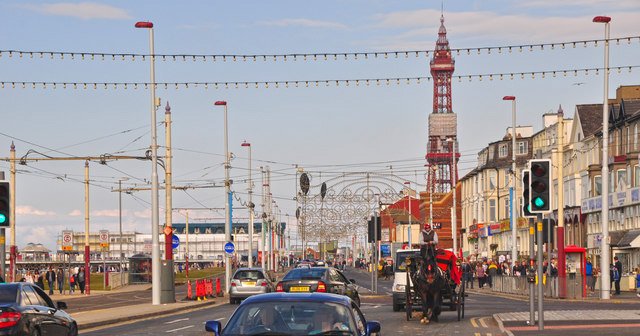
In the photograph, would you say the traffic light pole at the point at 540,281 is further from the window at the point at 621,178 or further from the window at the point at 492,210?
the window at the point at 492,210

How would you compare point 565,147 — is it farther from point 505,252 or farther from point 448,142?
point 448,142

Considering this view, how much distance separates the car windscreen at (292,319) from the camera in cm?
1314

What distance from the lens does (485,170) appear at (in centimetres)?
11450

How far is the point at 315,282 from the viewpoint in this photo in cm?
3506

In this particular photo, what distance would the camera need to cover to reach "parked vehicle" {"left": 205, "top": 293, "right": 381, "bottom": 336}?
43.2ft

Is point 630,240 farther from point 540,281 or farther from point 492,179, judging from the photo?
point 540,281

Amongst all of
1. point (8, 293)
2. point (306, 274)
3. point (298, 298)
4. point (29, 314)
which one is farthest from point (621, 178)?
point (298, 298)

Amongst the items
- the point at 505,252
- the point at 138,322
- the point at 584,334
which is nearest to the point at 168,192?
the point at 138,322

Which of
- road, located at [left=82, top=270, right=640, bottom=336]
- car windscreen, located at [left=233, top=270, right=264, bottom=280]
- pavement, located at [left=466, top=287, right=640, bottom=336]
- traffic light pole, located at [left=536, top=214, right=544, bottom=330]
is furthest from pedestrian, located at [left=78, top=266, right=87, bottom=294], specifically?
traffic light pole, located at [left=536, top=214, right=544, bottom=330]

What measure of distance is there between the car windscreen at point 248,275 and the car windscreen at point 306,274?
1204 cm

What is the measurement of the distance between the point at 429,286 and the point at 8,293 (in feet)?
40.6

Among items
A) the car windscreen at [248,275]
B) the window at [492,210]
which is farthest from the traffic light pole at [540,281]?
the window at [492,210]

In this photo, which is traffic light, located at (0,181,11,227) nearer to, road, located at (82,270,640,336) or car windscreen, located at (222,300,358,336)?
road, located at (82,270,640,336)

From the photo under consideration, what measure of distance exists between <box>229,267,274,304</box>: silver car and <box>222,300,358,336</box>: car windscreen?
34473 mm
